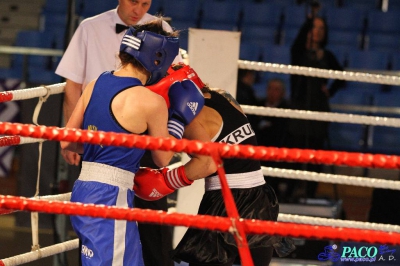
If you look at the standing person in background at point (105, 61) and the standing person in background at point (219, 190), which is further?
the standing person in background at point (105, 61)

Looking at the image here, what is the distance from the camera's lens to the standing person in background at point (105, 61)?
306cm

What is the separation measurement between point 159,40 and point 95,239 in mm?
622

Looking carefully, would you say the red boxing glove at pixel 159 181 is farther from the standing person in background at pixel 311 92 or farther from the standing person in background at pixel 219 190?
the standing person in background at pixel 311 92

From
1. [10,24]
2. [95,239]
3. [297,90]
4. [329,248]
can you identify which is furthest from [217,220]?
[10,24]

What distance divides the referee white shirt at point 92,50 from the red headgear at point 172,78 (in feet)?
2.07

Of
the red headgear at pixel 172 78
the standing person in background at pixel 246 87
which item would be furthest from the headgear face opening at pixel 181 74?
the standing person in background at pixel 246 87

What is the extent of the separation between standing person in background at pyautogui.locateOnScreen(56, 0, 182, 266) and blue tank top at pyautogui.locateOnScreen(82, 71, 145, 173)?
2.57 feet

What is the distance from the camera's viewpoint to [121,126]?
2207mm

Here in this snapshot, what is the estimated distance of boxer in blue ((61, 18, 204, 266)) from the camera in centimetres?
220

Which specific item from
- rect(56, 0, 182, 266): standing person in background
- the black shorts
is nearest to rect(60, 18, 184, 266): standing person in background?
the black shorts

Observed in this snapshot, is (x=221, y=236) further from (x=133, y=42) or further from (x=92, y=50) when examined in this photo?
(x=92, y=50)

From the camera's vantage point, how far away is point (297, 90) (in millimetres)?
4633

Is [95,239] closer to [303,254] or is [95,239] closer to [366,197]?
[303,254]

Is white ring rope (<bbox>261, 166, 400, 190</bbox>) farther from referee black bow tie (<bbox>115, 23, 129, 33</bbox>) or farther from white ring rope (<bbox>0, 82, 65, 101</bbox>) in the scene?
white ring rope (<bbox>0, 82, 65, 101</bbox>)
